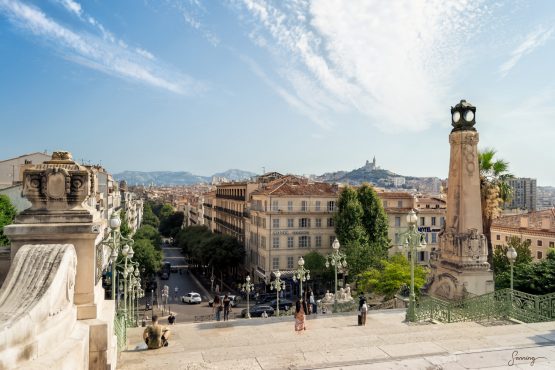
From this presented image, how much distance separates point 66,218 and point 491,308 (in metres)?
12.8

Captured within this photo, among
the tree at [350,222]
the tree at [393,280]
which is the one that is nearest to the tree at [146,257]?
the tree at [350,222]

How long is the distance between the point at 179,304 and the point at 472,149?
33887 mm

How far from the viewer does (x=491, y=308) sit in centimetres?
1409

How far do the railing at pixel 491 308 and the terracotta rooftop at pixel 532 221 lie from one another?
1645 inches

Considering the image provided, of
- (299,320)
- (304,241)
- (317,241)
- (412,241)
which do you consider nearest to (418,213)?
(317,241)

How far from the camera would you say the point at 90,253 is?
7082 mm

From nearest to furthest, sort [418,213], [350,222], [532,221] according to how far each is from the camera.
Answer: [350,222], [418,213], [532,221]

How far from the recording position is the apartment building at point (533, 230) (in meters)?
49.7

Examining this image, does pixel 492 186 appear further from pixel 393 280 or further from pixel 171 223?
pixel 171 223

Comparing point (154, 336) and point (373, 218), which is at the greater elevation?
point (373, 218)

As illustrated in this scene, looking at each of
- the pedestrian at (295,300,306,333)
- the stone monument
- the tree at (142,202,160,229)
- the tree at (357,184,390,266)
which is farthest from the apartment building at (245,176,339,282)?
the tree at (142,202,160,229)

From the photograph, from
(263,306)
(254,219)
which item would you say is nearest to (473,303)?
(263,306)

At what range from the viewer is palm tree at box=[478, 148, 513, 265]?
2364 centimetres

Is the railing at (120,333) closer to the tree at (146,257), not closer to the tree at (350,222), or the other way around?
the tree at (350,222)
